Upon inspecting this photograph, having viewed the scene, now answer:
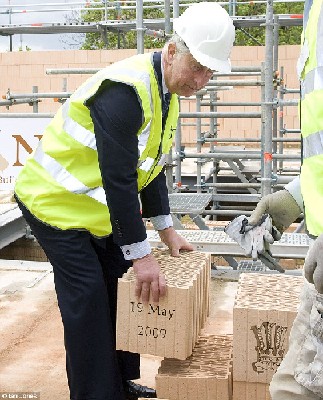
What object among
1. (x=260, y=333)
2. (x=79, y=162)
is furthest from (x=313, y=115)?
(x=79, y=162)

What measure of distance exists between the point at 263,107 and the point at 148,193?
2799 mm

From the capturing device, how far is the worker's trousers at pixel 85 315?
3.07 m

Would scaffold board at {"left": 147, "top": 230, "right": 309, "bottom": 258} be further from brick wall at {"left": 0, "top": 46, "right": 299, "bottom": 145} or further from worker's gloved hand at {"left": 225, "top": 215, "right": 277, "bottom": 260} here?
brick wall at {"left": 0, "top": 46, "right": 299, "bottom": 145}

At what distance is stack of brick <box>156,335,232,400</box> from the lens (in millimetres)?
3039

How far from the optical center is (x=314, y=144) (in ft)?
6.61

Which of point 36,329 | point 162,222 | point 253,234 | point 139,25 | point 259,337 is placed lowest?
point 36,329

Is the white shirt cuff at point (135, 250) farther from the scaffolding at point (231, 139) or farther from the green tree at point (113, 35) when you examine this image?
the green tree at point (113, 35)

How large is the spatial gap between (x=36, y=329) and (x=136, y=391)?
1293mm

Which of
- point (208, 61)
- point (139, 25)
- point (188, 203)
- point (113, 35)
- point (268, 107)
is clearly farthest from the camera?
point (113, 35)

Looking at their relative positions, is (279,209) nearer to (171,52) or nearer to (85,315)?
(171,52)

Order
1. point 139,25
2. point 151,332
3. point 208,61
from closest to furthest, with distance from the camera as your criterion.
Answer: point 208,61
point 151,332
point 139,25

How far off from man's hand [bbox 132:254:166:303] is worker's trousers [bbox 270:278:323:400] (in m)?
0.75

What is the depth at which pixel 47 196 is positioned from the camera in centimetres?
312

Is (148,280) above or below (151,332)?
above
